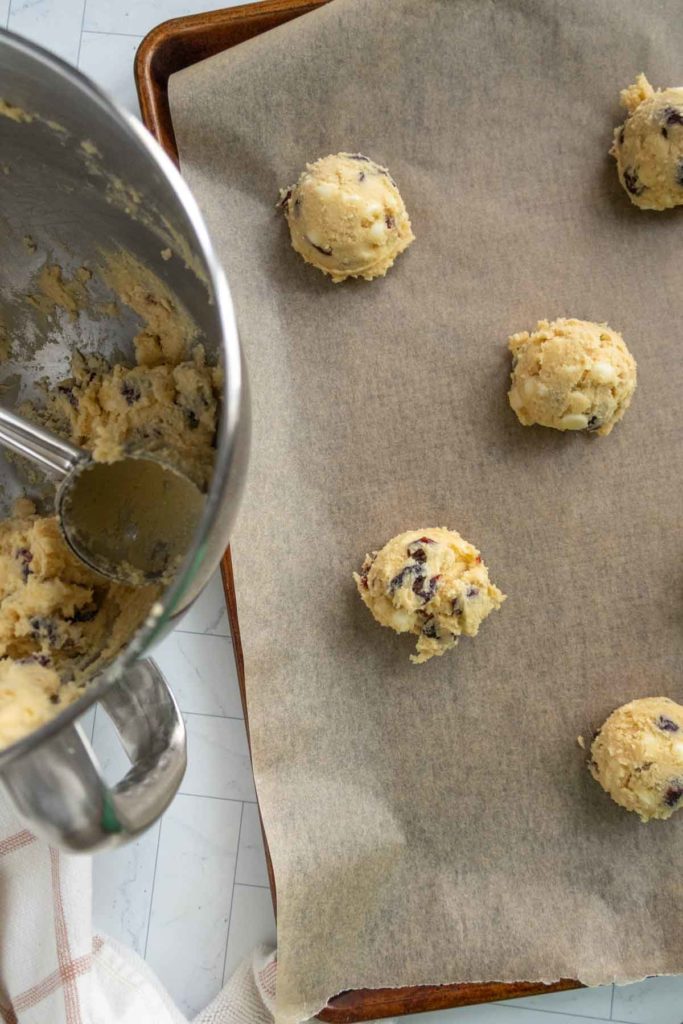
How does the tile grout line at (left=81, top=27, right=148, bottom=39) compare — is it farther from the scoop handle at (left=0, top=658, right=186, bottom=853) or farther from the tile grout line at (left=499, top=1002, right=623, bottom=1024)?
the tile grout line at (left=499, top=1002, right=623, bottom=1024)

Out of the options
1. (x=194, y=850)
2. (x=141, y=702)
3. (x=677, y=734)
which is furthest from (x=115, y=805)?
(x=677, y=734)

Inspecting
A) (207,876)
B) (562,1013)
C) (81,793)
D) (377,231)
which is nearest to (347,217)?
(377,231)

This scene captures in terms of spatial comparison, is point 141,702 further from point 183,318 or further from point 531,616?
point 531,616

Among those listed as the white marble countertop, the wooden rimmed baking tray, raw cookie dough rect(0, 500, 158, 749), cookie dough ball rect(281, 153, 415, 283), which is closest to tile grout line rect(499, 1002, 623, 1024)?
the white marble countertop

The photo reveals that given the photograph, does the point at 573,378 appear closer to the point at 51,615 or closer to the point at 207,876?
the point at 51,615

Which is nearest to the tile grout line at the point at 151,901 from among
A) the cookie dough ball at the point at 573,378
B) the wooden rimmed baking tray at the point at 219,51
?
the wooden rimmed baking tray at the point at 219,51

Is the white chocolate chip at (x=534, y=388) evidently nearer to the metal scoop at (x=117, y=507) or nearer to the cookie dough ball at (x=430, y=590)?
the cookie dough ball at (x=430, y=590)
